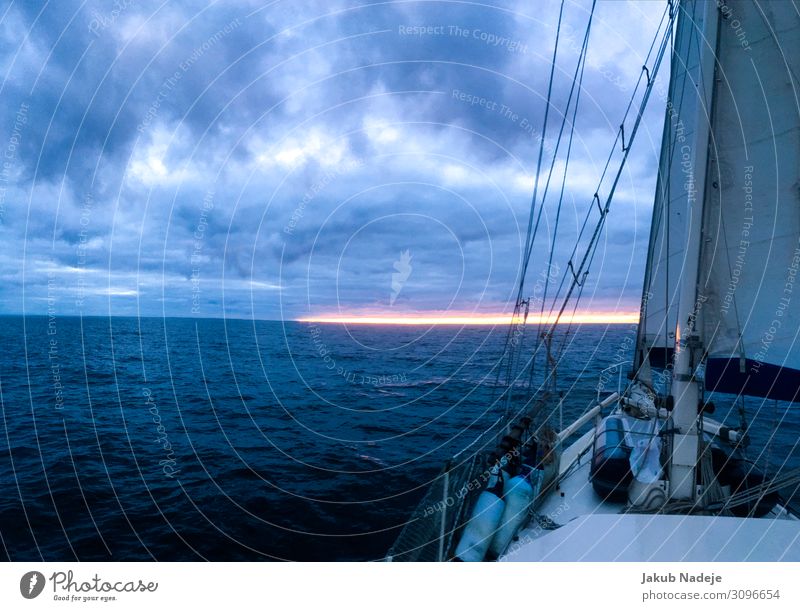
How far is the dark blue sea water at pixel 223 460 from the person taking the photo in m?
10.1

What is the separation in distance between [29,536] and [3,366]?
40.6 metres

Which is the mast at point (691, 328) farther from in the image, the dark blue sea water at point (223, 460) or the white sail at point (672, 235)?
the white sail at point (672, 235)

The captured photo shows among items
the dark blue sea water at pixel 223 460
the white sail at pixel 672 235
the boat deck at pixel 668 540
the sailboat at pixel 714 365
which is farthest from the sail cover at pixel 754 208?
the white sail at pixel 672 235

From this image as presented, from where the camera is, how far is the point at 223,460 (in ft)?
52.0

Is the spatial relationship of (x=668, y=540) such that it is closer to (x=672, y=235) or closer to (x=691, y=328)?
(x=691, y=328)

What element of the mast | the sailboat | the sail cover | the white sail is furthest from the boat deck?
the white sail

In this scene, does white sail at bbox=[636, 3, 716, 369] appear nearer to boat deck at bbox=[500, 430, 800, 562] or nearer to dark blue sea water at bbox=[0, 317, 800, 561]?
dark blue sea water at bbox=[0, 317, 800, 561]

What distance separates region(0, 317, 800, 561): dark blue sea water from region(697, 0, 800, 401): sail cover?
3.08 feet

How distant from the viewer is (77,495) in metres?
11.8

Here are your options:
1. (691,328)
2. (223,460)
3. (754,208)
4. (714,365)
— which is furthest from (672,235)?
(223,460)

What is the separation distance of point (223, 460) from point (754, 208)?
57.1ft
